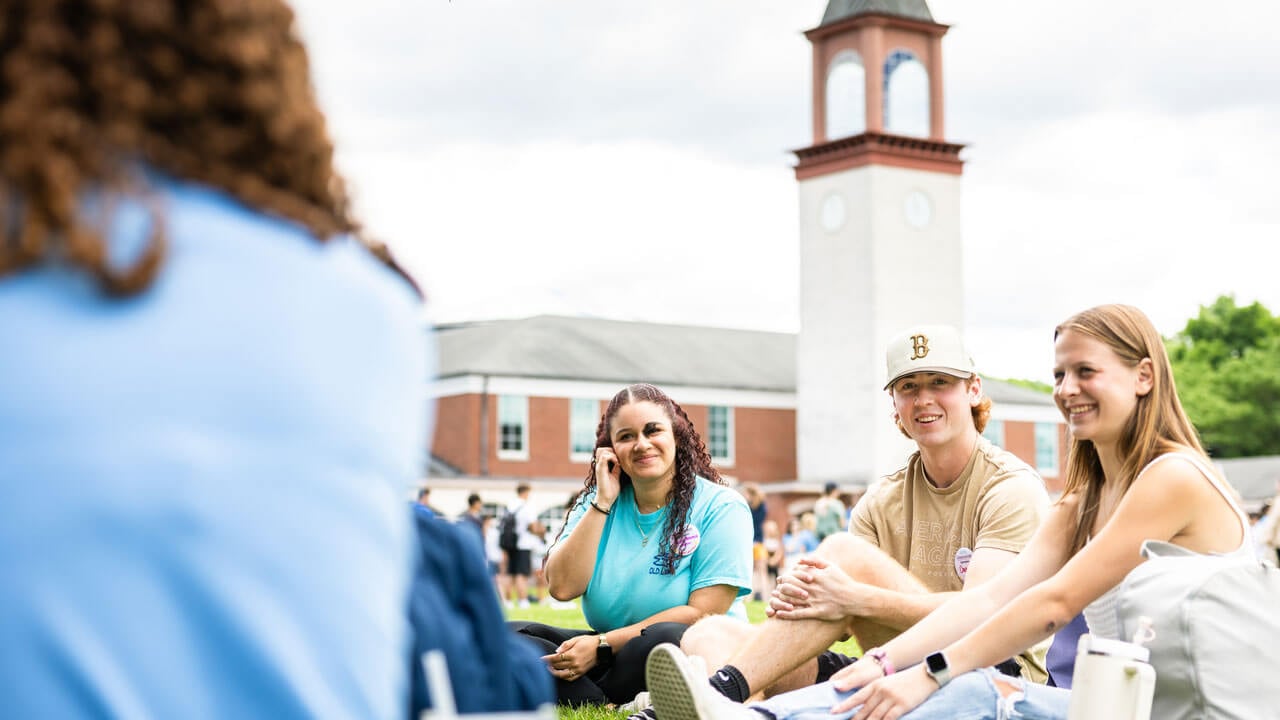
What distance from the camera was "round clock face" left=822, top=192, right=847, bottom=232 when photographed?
4975 cm

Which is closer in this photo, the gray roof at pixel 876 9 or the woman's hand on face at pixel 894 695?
the woman's hand on face at pixel 894 695

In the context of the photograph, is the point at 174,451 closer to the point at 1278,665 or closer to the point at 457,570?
the point at 457,570

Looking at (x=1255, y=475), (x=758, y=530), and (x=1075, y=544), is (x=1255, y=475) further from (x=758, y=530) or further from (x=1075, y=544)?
(x=1075, y=544)

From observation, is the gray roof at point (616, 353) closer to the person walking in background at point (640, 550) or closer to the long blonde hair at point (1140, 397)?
the person walking in background at point (640, 550)

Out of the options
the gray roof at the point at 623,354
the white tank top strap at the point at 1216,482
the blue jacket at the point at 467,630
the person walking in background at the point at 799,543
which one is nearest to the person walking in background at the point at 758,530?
the person walking in background at the point at 799,543

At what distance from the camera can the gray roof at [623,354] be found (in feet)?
156

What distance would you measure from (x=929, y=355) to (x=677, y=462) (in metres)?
1.22

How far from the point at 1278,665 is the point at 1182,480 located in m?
0.48

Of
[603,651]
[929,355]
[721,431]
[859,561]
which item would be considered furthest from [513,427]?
[859,561]

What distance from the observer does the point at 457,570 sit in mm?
2152

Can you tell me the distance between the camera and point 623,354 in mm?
51406

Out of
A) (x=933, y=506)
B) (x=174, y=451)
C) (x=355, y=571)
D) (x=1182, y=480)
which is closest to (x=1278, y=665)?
(x=1182, y=480)

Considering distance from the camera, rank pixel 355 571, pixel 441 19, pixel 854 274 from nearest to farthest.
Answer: pixel 355 571 < pixel 441 19 < pixel 854 274

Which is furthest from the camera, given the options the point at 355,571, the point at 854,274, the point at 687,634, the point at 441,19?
the point at 854,274
